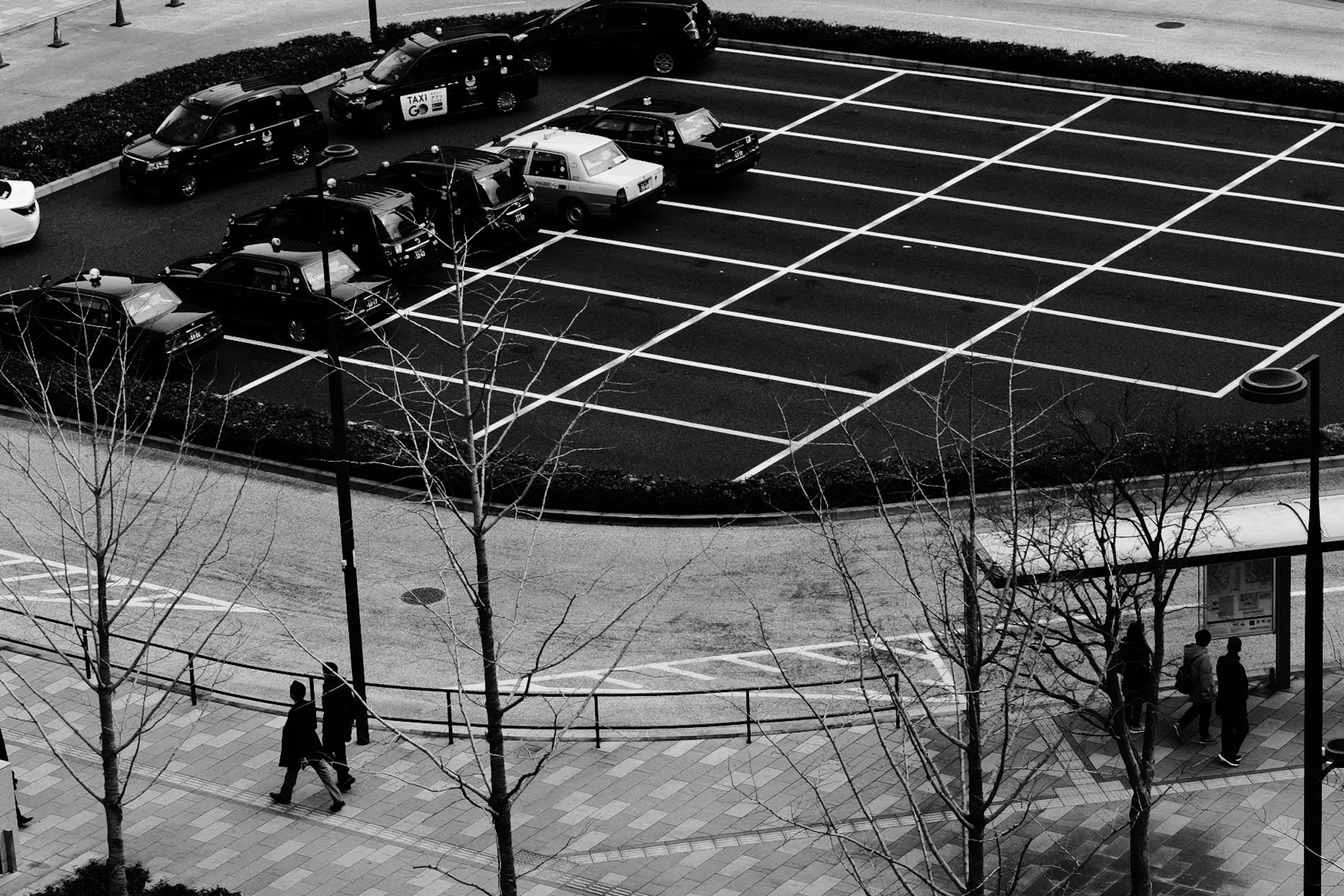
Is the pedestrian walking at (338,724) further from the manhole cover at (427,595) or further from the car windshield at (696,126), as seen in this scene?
the car windshield at (696,126)

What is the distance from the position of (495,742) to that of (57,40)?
34.4 m

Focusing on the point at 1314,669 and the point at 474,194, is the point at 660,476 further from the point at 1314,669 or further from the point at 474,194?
the point at 1314,669

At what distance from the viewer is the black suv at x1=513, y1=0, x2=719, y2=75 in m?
42.5

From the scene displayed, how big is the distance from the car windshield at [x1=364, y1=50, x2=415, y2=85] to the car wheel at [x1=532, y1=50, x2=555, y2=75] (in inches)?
137

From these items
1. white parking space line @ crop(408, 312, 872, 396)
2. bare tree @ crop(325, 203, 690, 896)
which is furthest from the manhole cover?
white parking space line @ crop(408, 312, 872, 396)

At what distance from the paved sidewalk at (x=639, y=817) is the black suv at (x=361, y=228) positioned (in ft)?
41.5

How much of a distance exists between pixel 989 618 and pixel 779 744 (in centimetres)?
257

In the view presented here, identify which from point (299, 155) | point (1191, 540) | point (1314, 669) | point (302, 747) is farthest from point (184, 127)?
point (1314, 669)

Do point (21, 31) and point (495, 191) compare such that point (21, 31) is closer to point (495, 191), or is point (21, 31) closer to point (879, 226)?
point (495, 191)

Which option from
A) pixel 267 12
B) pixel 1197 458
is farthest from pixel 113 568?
pixel 267 12

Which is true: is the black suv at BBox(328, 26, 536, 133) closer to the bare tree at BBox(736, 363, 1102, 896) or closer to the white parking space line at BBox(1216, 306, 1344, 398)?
the bare tree at BBox(736, 363, 1102, 896)

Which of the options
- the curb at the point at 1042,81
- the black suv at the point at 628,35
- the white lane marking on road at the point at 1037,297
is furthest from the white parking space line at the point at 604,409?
the curb at the point at 1042,81

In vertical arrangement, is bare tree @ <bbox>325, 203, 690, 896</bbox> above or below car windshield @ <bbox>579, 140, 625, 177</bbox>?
below

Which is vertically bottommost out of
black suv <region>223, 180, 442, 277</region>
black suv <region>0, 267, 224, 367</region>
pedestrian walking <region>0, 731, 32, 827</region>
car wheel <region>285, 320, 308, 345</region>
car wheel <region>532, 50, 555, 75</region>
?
pedestrian walking <region>0, 731, 32, 827</region>
